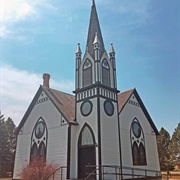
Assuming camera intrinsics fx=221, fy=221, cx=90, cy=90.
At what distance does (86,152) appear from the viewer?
17.2m

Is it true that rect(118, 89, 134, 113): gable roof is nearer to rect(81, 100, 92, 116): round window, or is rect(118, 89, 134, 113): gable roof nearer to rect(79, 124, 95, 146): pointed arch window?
rect(81, 100, 92, 116): round window

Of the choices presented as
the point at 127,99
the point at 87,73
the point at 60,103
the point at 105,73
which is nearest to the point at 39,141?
the point at 60,103

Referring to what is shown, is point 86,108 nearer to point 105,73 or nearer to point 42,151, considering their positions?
point 105,73

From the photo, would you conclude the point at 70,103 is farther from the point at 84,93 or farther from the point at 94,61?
the point at 94,61

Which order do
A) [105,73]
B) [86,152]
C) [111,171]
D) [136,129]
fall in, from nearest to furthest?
1. [111,171]
2. [86,152]
3. [105,73]
4. [136,129]

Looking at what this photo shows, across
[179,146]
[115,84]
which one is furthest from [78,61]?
[179,146]

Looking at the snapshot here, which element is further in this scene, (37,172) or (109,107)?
(109,107)

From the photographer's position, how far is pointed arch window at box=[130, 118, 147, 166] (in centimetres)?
2021

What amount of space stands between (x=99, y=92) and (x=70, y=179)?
6.94 m

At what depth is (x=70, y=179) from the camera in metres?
16.1

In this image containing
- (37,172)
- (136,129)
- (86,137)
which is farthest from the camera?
(136,129)


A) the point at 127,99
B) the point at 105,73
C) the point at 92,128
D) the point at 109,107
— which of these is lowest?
the point at 92,128

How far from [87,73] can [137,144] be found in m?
8.27

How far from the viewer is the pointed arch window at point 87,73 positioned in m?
19.0
